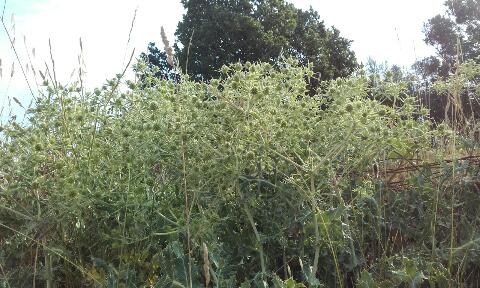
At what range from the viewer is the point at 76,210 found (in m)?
2.04

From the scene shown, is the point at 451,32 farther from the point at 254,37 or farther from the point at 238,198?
the point at 238,198

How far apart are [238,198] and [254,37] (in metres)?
20.6

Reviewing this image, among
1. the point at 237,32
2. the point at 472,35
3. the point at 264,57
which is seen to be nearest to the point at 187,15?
the point at 237,32

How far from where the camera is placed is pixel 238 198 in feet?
6.72

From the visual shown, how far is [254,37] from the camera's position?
73.0 ft

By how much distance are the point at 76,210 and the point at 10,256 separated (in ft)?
1.83

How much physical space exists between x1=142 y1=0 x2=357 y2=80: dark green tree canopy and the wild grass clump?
19.0 m

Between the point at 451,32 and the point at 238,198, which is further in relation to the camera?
the point at 451,32

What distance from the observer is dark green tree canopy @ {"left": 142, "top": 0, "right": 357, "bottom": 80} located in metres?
22.3

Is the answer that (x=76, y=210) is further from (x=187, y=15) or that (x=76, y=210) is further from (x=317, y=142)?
(x=187, y=15)

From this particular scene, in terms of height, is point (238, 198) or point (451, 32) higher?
point (451, 32)

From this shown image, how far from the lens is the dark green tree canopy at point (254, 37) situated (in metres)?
22.3

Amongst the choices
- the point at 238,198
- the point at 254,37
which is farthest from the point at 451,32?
the point at 238,198

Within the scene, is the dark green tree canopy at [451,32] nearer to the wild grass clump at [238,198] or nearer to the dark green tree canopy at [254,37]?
the dark green tree canopy at [254,37]
